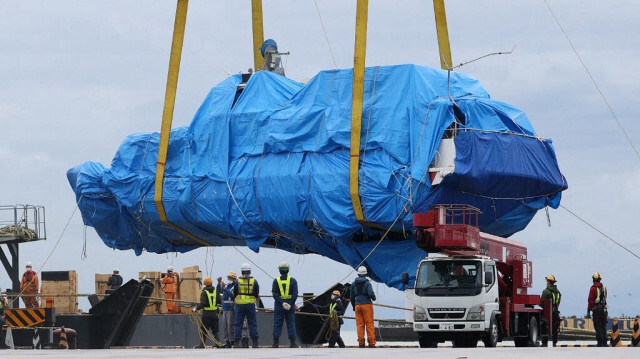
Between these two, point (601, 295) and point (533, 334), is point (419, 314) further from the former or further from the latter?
point (601, 295)

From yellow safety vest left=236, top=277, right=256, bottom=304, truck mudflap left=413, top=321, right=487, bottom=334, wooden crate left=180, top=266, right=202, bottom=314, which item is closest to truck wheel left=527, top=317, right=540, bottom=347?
truck mudflap left=413, top=321, right=487, bottom=334

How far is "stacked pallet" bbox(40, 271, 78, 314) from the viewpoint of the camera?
31.5 m

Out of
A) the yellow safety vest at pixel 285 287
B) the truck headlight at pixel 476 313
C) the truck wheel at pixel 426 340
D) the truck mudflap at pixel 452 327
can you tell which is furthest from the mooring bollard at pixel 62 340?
the truck headlight at pixel 476 313

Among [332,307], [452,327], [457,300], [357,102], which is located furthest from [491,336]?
[357,102]

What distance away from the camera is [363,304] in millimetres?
25453

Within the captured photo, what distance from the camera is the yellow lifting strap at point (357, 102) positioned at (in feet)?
107

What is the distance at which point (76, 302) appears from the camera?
31.8 meters

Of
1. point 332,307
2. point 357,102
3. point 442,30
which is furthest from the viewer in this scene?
point 442,30

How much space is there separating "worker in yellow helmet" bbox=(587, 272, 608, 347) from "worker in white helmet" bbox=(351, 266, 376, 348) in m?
5.71

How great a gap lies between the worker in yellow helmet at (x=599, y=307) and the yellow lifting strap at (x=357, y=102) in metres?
6.97

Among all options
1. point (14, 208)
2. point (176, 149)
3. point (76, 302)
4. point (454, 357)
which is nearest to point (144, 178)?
point (176, 149)

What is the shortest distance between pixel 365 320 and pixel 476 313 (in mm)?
2360

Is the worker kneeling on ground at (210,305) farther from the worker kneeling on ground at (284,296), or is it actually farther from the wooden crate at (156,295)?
the wooden crate at (156,295)

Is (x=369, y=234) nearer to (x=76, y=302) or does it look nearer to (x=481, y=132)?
(x=481, y=132)
